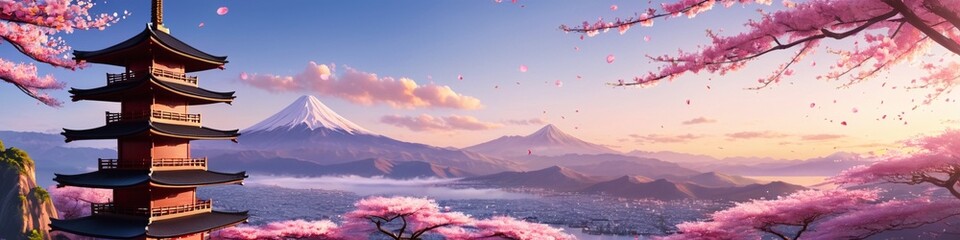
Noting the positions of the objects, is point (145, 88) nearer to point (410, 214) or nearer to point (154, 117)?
point (154, 117)

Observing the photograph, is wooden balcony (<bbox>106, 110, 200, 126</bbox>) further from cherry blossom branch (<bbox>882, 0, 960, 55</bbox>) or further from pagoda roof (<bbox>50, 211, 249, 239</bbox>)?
A: cherry blossom branch (<bbox>882, 0, 960, 55</bbox>)

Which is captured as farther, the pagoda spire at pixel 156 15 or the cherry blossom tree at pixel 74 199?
the cherry blossom tree at pixel 74 199

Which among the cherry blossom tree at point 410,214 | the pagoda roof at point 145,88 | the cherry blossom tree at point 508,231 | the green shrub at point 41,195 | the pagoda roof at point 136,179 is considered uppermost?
the pagoda roof at point 145,88

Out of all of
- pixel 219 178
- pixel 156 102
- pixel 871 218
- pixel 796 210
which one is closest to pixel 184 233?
pixel 219 178

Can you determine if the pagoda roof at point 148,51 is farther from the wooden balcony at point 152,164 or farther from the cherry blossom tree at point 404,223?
the cherry blossom tree at point 404,223

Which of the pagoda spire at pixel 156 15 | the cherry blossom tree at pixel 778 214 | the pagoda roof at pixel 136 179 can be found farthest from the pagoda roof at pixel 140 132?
the cherry blossom tree at pixel 778 214
